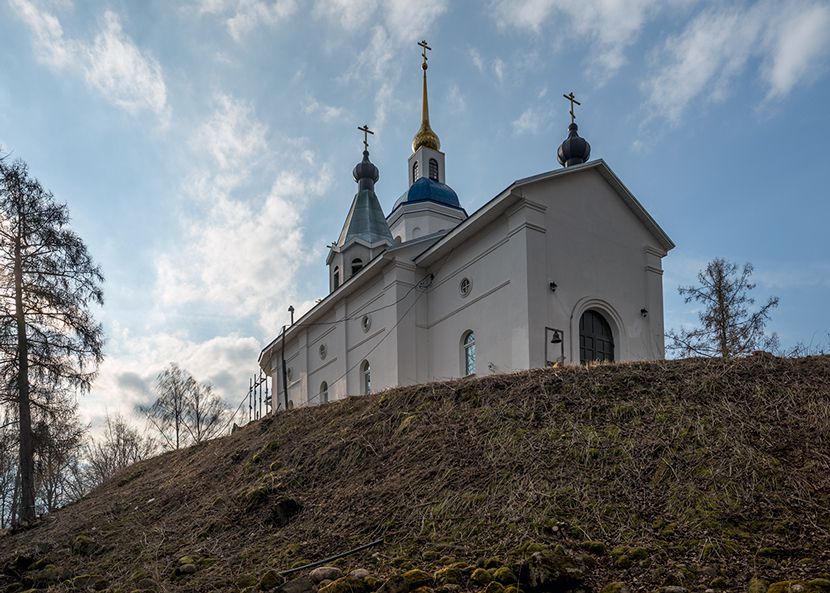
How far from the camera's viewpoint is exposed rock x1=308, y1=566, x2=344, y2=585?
693 centimetres

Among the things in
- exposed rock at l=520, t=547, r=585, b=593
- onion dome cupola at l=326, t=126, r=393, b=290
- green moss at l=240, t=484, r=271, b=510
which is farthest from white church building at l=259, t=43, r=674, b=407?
exposed rock at l=520, t=547, r=585, b=593

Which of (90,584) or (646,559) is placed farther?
(90,584)

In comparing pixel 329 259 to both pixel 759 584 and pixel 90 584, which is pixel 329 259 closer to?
pixel 90 584

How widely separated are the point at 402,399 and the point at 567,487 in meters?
4.57

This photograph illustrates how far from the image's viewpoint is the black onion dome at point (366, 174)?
32.4m

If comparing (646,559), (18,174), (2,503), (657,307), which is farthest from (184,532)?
(2,503)

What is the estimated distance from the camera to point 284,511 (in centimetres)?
931

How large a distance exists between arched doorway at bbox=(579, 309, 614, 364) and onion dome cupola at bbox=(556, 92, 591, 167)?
5.47 m

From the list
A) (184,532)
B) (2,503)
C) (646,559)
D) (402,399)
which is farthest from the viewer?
(2,503)

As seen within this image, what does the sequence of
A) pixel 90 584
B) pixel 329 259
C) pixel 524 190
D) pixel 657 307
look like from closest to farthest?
pixel 90 584 → pixel 524 190 → pixel 657 307 → pixel 329 259

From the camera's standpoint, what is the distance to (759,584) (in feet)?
18.7

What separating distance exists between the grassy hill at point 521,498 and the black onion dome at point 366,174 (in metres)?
21.1

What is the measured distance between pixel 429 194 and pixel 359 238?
17.5ft

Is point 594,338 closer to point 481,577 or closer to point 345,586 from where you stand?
point 481,577
